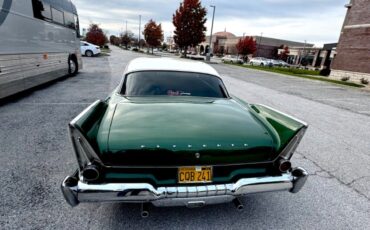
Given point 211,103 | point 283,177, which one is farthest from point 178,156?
point 211,103

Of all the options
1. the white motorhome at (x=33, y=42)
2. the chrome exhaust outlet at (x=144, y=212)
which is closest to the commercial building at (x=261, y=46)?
the white motorhome at (x=33, y=42)

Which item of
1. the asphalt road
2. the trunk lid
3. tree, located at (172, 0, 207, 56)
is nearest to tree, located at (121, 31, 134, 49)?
tree, located at (172, 0, 207, 56)

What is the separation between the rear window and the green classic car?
637 millimetres

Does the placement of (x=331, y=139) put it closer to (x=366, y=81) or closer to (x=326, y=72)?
(x=366, y=81)

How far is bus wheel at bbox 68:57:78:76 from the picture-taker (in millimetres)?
11672

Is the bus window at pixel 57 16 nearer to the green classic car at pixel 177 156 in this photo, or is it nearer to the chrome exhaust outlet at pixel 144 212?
the green classic car at pixel 177 156

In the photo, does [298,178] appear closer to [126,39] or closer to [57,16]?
[57,16]

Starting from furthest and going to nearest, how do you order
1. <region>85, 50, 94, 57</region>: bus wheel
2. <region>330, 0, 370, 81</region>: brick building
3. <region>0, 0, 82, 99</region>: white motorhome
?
<region>85, 50, 94, 57</region>: bus wheel, <region>330, 0, 370, 81</region>: brick building, <region>0, 0, 82, 99</region>: white motorhome

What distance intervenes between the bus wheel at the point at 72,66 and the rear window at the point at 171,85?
9740 mm

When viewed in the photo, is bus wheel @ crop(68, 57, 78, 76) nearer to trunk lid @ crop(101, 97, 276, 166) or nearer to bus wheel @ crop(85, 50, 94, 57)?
trunk lid @ crop(101, 97, 276, 166)

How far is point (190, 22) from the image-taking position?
35906 millimetres

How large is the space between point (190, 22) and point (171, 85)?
3538cm

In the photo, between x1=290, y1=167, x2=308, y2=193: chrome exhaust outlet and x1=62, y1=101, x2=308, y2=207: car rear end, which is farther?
x1=290, y1=167, x2=308, y2=193: chrome exhaust outlet

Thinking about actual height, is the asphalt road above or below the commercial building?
below
